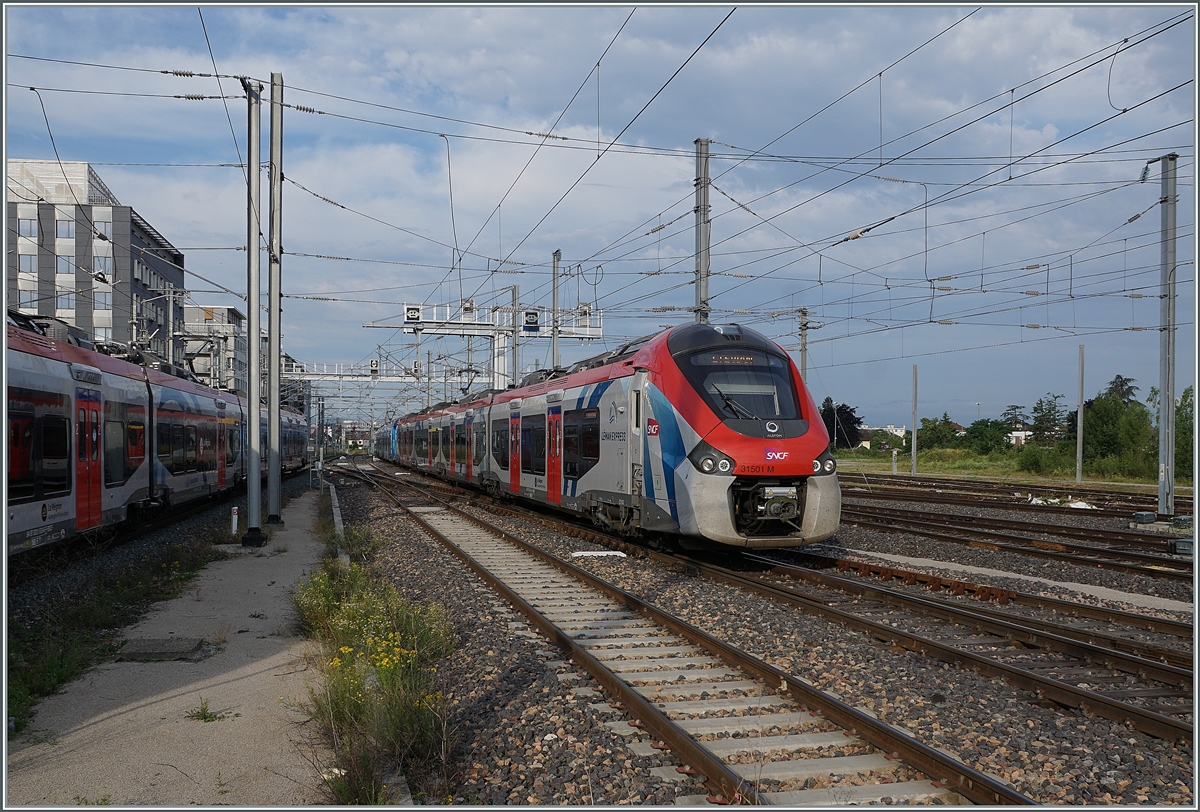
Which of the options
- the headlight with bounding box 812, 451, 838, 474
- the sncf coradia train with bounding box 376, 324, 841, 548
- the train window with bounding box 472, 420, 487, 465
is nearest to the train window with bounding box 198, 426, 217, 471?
the train window with bounding box 472, 420, 487, 465

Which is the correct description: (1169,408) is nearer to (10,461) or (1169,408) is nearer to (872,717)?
(872,717)

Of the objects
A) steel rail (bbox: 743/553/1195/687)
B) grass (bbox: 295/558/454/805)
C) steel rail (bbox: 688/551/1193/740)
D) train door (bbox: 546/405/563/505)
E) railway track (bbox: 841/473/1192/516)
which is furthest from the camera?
railway track (bbox: 841/473/1192/516)

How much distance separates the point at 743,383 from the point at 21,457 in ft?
31.1

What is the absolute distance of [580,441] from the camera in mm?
15945


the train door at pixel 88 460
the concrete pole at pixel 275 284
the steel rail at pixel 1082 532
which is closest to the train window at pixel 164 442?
the concrete pole at pixel 275 284

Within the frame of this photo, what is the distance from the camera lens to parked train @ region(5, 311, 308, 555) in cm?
1133

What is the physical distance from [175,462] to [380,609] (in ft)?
46.0

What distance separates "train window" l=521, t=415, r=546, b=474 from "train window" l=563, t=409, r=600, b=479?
197 centimetres

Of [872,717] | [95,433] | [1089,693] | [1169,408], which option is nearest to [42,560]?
[95,433]

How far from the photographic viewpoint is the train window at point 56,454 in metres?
12.0

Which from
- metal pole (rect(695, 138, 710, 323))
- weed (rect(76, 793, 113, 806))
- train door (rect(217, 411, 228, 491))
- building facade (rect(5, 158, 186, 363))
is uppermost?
building facade (rect(5, 158, 186, 363))

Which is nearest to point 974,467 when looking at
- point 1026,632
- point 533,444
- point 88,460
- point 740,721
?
point 533,444

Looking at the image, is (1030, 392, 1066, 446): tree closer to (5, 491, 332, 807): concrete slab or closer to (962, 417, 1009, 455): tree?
(962, 417, 1009, 455): tree

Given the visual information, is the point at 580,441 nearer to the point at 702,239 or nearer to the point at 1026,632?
the point at 702,239
